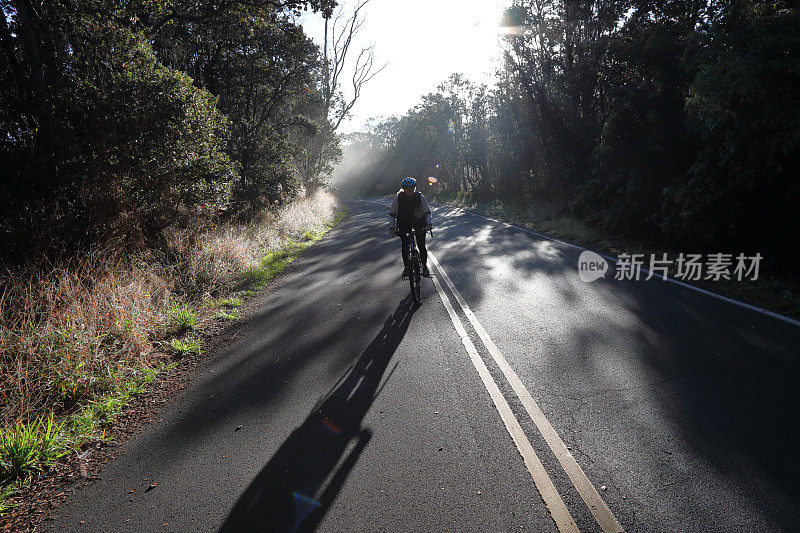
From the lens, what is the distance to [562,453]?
300 centimetres

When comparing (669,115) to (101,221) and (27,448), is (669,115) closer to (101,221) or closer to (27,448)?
(101,221)

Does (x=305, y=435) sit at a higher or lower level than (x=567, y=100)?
lower

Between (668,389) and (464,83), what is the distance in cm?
4211

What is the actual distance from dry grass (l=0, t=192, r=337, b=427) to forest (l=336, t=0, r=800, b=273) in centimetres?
1015

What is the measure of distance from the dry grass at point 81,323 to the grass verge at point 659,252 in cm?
869

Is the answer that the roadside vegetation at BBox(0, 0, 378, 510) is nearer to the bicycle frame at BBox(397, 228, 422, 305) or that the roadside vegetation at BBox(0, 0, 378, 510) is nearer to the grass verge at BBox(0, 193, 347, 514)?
the grass verge at BBox(0, 193, 347, 514)

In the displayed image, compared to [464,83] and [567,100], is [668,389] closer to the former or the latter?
[567,100]

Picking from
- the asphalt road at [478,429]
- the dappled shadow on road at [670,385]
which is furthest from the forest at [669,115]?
the asphalt road at [478,429]

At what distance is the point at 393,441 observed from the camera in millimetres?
3254

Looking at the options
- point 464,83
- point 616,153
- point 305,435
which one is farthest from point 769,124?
point 464,83

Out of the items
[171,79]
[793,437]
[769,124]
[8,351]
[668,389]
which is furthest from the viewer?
[171,79]

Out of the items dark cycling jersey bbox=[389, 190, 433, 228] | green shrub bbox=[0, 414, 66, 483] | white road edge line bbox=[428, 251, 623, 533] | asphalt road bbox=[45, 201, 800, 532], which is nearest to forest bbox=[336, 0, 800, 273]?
asphalt road bbox=[45, 201, 800, 532]

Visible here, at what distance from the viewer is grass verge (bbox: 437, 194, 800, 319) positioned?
6254 millimetres

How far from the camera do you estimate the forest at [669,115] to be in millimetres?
7422
